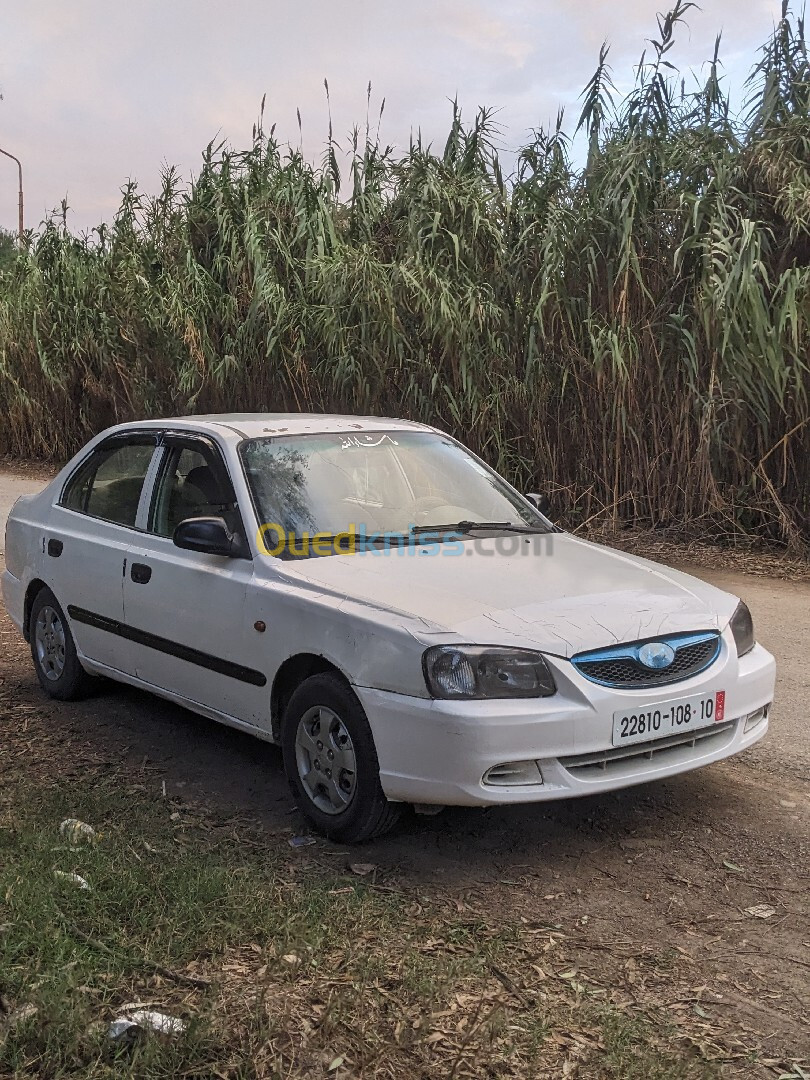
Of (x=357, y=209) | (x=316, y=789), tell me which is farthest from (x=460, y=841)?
(x=357, y=209)

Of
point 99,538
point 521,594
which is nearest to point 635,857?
point 521,594

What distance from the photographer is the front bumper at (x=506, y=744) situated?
3.49 m

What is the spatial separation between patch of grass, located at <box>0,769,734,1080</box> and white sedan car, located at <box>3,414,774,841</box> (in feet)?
1.49

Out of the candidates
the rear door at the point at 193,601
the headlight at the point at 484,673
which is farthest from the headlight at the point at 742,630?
the rear door at the point at 193,601

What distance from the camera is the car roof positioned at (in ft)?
16.0

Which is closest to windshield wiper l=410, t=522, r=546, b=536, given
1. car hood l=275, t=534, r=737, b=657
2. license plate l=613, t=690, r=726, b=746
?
car hood l=275, t=534, r=737, b=657

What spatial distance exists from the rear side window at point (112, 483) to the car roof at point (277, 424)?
17 cm

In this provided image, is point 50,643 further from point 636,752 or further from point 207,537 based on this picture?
point 636,752

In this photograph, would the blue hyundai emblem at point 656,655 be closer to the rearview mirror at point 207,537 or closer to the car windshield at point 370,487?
the car windshield at point 370,487

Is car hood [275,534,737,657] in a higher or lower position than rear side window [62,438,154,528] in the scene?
lower

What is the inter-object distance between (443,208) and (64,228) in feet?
27.7

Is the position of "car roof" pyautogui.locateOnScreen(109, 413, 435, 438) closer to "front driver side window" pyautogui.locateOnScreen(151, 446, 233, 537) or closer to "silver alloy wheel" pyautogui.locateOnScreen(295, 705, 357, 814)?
"front driver side window" pyautogui.locateOnScreen(151, 446, 233, 537)

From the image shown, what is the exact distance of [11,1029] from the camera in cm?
266

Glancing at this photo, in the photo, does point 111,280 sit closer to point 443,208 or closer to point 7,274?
point 7,274
